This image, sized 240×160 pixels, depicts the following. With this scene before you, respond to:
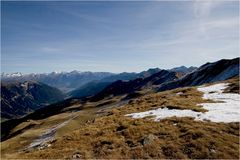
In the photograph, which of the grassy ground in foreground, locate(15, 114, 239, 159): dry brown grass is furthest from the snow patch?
locate(15, 114, 239, 159): dry brown grass

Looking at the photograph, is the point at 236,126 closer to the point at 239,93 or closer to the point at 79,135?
the point at 79,135

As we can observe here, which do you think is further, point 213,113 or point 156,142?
point 213,113

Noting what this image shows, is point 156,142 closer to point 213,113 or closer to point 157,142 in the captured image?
point 157,142

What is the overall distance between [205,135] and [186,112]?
1005 cm

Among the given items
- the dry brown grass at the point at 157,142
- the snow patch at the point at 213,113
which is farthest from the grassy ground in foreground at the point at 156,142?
the snow patch at the point at 213,113

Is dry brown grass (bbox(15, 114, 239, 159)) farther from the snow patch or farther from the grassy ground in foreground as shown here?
the snow patch

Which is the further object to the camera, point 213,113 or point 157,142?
point 213,113

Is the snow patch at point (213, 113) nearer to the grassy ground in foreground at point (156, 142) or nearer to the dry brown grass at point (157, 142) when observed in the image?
the grassy ground in foreground at point (156, 142)

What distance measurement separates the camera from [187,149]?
82.9ft

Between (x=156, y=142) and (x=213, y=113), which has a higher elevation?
(x=213, y=113)

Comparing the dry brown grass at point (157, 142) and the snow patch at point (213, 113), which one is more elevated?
the snow patch at point (213, 113)

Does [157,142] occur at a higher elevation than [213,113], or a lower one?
lower

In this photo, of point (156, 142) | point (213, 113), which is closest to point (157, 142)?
Answer: point (156, 142)

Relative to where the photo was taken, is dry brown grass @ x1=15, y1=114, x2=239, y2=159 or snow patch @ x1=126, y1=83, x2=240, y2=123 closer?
dry brown grass @ x1=15, y1=114, x2=239, y2=159
